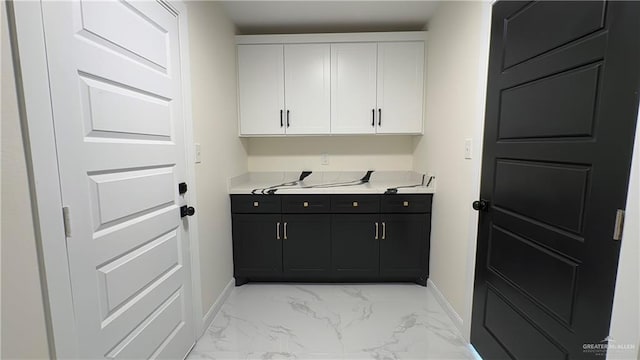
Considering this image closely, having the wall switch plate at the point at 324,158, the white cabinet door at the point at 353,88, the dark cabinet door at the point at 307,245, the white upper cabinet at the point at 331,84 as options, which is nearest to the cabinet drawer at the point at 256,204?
the dark cabinet door at the point at 307,245

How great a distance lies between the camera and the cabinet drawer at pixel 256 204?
92.9 inches

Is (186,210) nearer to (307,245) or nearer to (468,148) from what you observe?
(307,245)

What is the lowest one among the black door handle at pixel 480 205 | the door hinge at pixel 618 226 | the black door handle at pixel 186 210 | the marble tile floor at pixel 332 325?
the marble tile floor at pixel 332 325

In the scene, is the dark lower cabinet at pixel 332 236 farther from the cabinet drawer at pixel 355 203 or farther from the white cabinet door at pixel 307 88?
the white cabinet door at pixel 307 88

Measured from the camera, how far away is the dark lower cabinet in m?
2.36

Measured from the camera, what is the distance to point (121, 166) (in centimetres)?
107

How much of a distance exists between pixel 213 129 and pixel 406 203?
1.68m

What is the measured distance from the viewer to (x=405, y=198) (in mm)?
2338

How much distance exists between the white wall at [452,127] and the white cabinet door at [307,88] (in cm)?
93

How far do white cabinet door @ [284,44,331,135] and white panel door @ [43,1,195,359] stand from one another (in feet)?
3.81

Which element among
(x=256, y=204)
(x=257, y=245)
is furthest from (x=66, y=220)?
(x=257, y=245)

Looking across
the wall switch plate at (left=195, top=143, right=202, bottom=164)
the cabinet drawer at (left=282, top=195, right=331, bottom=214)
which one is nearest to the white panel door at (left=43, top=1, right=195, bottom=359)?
the wall switch plate at (left=195, top=143, right=202, bottom=164)

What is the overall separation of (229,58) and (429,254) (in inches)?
96.0

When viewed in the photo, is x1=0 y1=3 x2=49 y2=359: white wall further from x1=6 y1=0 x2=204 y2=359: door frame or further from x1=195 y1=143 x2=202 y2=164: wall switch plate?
x1=195 y1=143 x2=202 y2=164: wall switch plate
